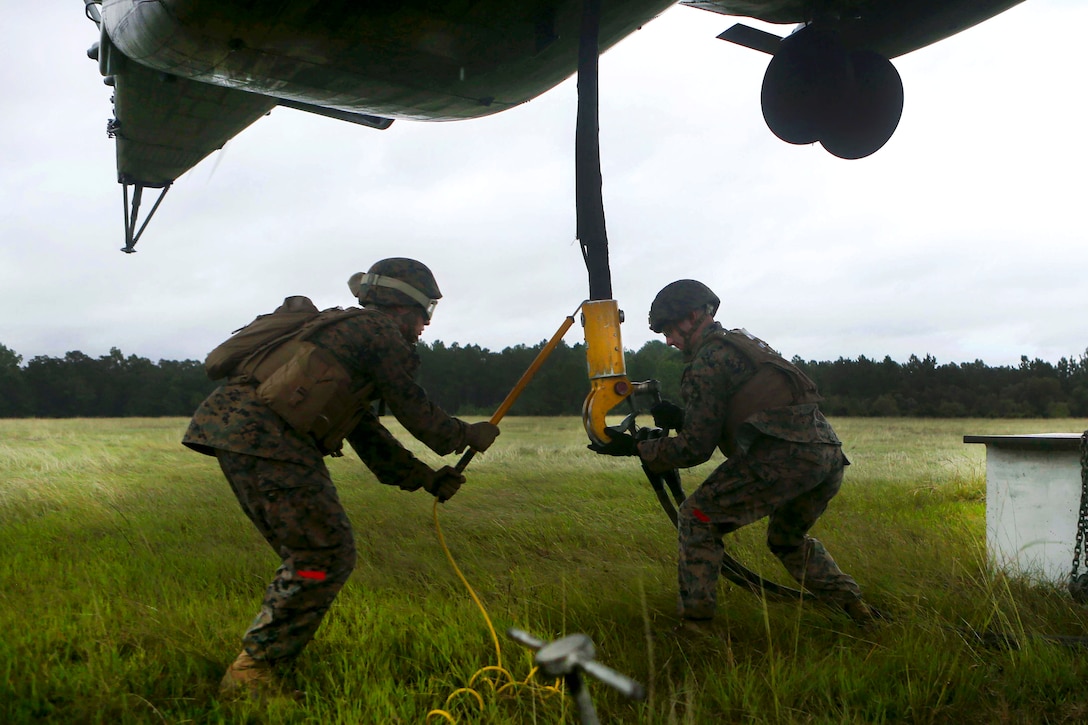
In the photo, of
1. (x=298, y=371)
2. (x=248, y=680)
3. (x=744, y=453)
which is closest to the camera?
(x=248, y=680)

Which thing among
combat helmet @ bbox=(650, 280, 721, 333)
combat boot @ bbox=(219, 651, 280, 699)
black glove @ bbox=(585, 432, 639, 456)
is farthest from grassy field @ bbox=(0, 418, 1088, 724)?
combat helmet @ bbox=(650, 280, 721, 333)

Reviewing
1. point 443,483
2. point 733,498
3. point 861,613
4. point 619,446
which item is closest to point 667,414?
point 619,446

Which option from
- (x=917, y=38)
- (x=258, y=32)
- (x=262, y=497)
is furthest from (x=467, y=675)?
(x=917, y=38)

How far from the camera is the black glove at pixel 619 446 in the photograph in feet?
14.1

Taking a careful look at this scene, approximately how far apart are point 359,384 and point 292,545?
0.81 m

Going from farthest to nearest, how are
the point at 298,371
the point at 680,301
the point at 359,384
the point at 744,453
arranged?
the point at 680,301 < the point at 744,453 < the point at 359,384 < the point at 298,371

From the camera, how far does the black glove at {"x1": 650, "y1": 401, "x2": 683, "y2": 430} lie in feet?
14.7

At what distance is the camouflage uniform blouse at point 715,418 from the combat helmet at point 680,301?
0.30 metres

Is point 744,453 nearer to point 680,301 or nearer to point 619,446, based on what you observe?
point 619,446

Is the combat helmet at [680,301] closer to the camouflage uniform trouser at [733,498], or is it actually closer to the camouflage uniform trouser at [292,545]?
the camouflage uniform trouser at [733,498]

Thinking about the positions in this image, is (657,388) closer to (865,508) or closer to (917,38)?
(917,38)

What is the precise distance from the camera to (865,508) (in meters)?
9.27

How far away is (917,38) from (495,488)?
790 cm

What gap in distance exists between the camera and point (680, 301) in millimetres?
4465
